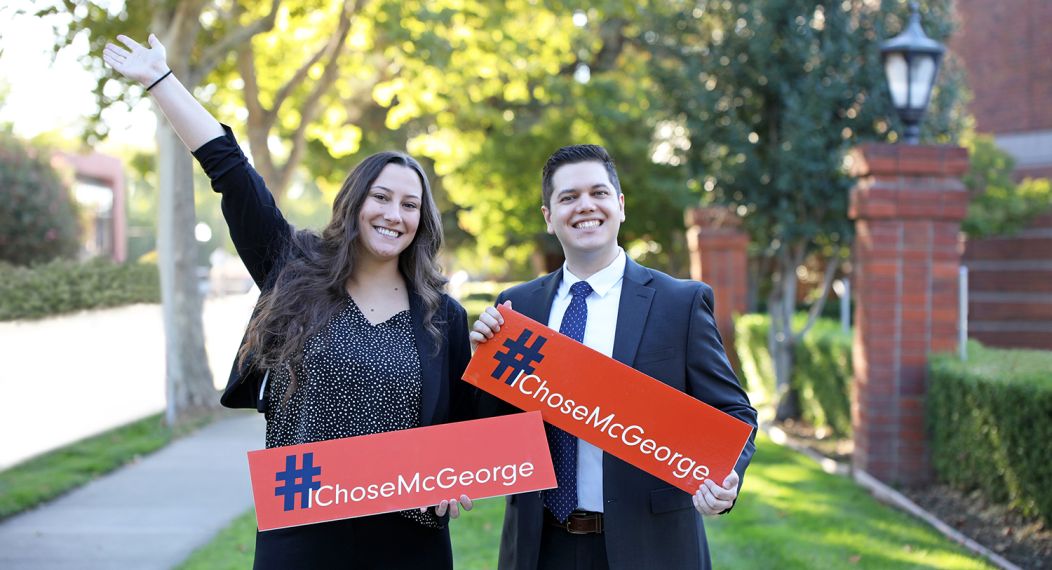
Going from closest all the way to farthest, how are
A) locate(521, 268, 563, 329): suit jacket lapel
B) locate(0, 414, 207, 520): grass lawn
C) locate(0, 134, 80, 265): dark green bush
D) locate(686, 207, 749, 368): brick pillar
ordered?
locate(521, 268, 563, 329): suit jacket lapel → locate(0, 134, 80, 265): dark green bush → locate(0, 414, 207, 520): grass lawn → locate(686, 207, 749, 368): brick pillar

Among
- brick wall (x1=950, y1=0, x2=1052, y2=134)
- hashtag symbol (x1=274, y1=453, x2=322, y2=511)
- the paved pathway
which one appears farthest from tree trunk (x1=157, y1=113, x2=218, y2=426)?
brick wall (x1=950, y1=0, x2=1052, y2=134)

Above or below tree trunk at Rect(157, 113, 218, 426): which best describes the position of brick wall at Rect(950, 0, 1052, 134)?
above

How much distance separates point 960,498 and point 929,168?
2.35 metres

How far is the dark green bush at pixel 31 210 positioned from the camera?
6867 mm

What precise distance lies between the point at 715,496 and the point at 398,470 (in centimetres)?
87

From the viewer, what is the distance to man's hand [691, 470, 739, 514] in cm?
274

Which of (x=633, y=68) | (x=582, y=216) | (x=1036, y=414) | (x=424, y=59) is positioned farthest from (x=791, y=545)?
(x=633, y=68)

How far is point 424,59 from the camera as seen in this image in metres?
12.6

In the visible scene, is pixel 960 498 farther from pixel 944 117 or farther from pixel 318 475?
pixel 318 475

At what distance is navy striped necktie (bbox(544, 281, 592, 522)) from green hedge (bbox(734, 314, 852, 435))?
6531 millimetres

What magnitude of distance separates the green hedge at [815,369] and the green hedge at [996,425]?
1.83 meters

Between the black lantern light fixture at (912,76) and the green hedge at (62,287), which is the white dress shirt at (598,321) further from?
the black lantern light fixture at (912,76)

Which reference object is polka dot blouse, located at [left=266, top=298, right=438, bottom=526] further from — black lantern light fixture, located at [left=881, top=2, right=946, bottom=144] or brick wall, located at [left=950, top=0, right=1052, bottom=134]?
brick wall, located at [left=950, top=0, right=1052, bottom=134]

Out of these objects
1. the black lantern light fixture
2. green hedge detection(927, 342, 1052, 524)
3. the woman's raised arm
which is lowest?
green hedge detection(927, 342, 1052, 524)
